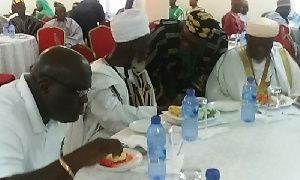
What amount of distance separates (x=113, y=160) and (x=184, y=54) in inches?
54.1

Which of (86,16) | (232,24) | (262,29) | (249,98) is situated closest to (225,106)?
(249,98)

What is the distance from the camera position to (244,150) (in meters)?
1.96

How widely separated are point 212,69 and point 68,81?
5.14ft

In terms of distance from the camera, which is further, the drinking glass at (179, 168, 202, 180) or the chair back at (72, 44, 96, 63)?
the chair back at (72, 44, 96, 63)

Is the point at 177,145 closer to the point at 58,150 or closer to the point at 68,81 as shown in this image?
the point at 58,150

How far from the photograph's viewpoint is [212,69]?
2961 mm

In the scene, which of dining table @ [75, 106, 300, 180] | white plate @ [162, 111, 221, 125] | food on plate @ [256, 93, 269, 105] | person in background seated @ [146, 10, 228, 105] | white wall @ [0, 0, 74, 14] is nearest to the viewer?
dining table @ [75, 106, 300, 180]

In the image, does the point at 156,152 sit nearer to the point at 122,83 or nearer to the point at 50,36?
the point at 122,83

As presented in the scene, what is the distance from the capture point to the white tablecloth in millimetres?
5598

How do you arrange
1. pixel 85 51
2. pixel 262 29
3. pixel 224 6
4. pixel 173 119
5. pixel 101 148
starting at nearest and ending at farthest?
pixel 101 148, pixel 173 119, pixel 262 29, pixel 85 51, pixel 224 6

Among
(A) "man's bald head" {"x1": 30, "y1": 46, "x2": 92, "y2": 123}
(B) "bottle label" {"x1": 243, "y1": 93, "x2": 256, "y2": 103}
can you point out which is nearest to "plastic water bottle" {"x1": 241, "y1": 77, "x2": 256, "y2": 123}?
(B) "bottle label" {"x1": 243, "y1": 93, "x2": 256, "y2": 103}

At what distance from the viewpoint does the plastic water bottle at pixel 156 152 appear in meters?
1.68

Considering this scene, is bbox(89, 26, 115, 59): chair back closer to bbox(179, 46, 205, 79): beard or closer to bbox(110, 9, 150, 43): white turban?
bbox(179, 46, 205, 79): beard

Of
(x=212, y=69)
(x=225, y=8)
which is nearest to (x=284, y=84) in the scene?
(x=212, y=69)
